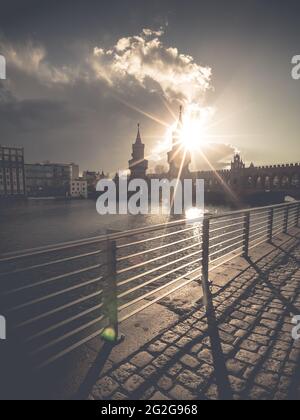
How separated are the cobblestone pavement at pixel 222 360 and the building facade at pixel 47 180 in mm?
117393

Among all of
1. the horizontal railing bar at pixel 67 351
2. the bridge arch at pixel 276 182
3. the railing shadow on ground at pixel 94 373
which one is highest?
the bridge arch at pixel 276 182

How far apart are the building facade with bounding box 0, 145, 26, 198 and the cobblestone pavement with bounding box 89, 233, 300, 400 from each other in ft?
362

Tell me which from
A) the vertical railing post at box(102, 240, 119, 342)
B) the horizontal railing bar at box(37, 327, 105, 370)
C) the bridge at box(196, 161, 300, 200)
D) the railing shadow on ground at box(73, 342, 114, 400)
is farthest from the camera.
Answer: the bridge at box(196, 161, 300, 200)

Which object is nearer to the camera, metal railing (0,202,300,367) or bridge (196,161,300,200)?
metal railing (0,202,300,367)

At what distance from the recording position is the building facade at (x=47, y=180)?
11238 centimetres

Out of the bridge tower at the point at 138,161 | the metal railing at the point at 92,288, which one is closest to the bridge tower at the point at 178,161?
the bridge tower at the point at 138,161

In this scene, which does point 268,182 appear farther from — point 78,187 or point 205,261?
point 78,187

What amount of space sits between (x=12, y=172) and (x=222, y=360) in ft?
378

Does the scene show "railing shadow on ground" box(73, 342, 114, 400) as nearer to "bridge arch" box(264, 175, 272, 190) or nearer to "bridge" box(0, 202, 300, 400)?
"bridge" box(0, 202, 300, 400)

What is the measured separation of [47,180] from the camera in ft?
392

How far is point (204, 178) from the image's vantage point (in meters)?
85.1

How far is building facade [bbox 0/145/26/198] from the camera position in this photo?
97500 mm

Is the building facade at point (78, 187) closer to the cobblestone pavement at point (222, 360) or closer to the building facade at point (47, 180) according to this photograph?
the building facade at point (47, 180)

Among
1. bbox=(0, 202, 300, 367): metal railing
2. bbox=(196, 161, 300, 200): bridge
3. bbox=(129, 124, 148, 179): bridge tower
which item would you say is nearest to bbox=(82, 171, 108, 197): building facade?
bbox=(129, 124, 148, 179): bridge tower
